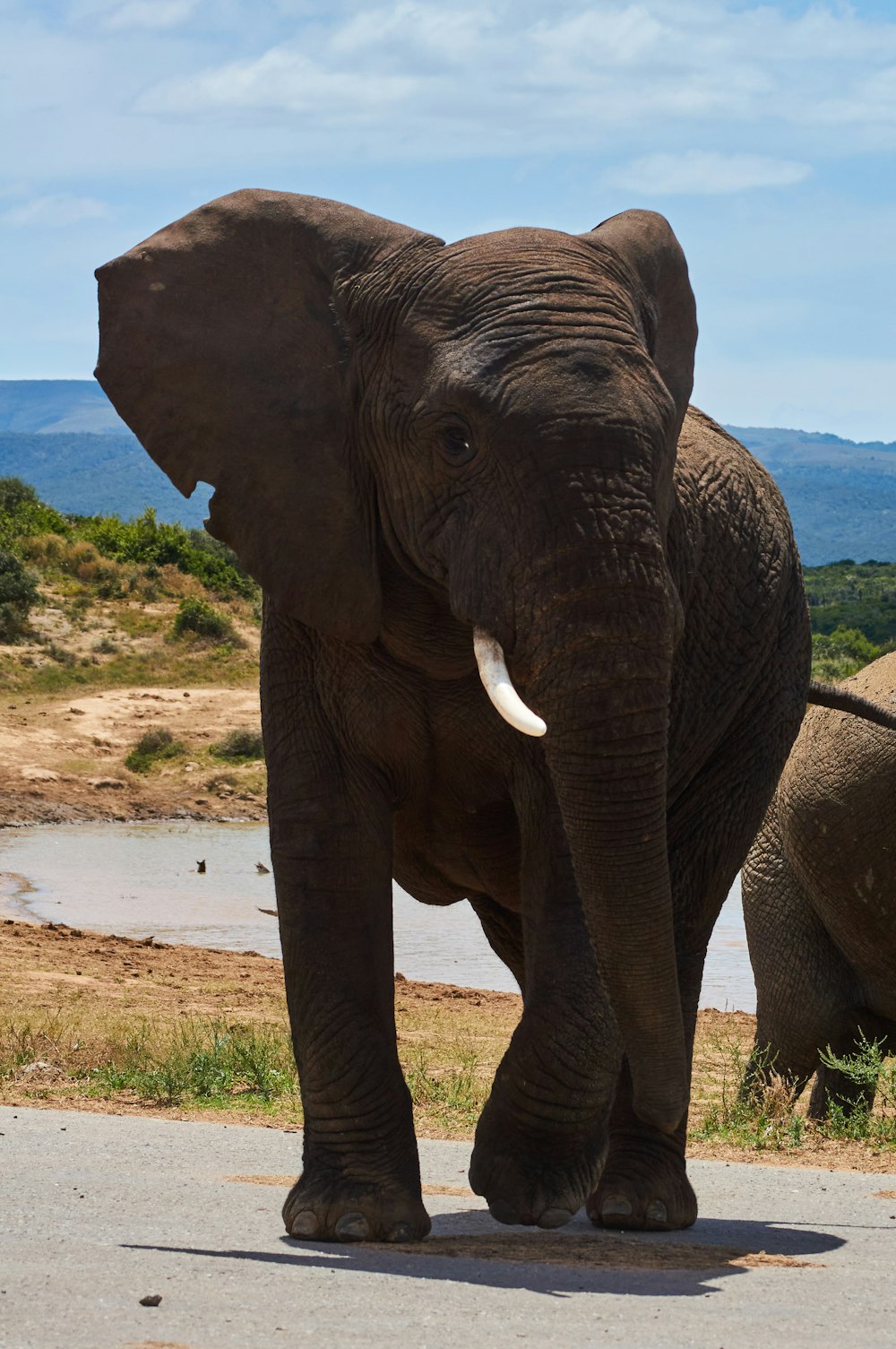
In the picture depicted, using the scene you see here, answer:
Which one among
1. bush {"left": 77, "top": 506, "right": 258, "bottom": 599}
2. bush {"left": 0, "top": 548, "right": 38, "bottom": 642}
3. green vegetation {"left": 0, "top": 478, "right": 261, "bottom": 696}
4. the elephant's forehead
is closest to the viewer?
the elephant's forehead

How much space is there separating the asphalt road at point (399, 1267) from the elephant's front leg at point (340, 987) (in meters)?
0.16

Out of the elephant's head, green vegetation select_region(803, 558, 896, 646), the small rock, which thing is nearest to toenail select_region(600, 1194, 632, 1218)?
the elephant's head

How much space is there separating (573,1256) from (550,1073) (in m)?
0.50

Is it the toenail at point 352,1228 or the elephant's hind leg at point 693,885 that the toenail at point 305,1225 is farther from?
the elephant's hind leg at point 693,885

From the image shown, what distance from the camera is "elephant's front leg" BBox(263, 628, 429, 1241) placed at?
4.89m

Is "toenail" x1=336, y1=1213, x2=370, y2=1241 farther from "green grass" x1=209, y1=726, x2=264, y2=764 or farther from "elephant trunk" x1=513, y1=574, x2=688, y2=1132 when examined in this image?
"green grass" x1=209, y1=726, x2=264, y2=764

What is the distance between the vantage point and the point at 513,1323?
139 inches

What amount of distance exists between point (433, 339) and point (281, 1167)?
278cm

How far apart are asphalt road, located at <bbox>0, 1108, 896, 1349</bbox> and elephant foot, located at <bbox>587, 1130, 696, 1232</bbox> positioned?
7 cm

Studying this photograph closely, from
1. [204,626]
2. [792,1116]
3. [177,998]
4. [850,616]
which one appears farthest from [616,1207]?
[850,616]

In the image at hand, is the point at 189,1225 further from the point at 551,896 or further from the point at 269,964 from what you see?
the point at 269,964

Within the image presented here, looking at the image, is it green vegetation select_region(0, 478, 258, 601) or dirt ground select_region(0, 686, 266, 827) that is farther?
green vegetation select_region(0, 478, 258, 601)

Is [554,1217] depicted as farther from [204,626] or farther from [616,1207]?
[204,626]

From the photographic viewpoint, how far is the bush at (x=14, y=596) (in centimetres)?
3103
